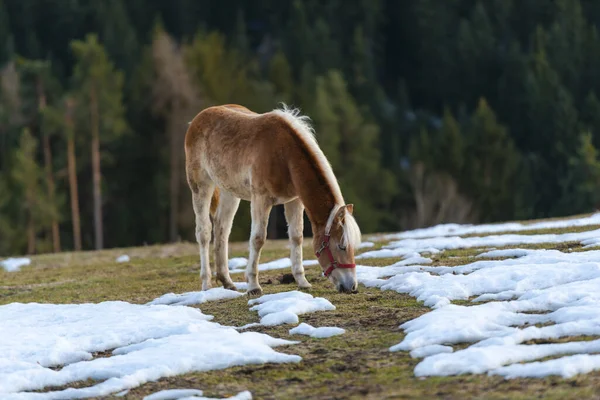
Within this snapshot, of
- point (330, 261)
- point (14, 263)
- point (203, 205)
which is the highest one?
point (203, 205)

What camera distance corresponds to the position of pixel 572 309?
7.78 metres

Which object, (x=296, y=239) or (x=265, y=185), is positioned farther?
(x=296, y=239)

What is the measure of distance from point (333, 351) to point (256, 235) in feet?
12.2

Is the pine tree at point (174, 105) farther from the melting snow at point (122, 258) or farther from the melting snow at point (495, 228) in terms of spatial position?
the melting snow at point (495, 228)

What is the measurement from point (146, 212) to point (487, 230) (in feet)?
126

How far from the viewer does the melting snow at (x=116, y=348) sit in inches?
287

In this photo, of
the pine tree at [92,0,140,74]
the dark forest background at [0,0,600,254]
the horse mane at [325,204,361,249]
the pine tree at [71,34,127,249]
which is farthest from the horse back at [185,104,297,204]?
the pine tree at [92,0,140,74]

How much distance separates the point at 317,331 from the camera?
321 inches

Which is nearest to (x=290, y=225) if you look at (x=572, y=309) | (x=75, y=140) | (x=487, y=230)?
(x=572, y=309)

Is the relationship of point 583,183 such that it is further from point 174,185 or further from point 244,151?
point 244,151

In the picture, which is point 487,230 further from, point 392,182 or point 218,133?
point 392,182

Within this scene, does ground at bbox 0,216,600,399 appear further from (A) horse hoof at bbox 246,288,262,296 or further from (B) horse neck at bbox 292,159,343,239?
(B) horse neck at bbox 292,159,343,239

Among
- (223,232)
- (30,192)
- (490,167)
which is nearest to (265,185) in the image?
(223,232)

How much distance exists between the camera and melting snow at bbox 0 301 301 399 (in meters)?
7.29
